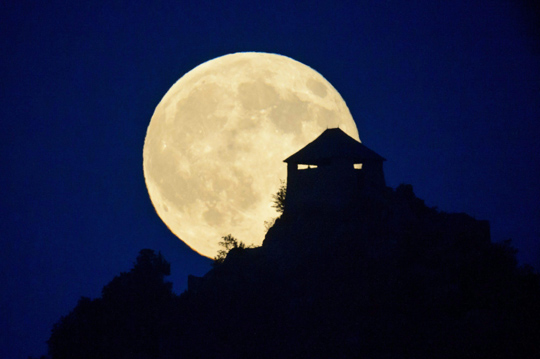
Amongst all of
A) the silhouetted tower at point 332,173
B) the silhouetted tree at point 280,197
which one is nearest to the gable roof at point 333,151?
the silhouetted tower at point 332,173

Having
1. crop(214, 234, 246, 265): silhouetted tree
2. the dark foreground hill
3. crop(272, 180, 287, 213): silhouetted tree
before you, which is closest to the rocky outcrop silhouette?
the dark foreground hill

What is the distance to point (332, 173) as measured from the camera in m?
40.8

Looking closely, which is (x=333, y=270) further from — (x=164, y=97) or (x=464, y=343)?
(x=164, y=97)

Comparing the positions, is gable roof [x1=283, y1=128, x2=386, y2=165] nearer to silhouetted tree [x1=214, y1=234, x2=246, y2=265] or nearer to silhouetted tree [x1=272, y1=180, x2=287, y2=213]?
silhouetted tree [x1=272, y1=180, x2=287, y2=213]

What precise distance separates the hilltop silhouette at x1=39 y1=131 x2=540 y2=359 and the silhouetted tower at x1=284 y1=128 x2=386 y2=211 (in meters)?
0.09

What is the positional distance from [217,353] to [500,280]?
62.7ft

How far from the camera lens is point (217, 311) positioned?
38.4 meters

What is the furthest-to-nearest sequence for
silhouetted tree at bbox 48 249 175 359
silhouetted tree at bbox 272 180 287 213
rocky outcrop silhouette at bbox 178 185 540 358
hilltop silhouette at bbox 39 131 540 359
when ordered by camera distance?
silhouetted tree at bbox 272 180 287 213, silhouetted tree at bbox 48 249 175 359, hilltop silhouette at bbox 39 131 540 359, rocky outcrop silhouette at bbox 178 185 540 358

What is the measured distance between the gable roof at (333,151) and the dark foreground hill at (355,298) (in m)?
3.30

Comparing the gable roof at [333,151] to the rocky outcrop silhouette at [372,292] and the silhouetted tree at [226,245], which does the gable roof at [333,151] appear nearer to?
the rocky outcrop silhouette at [372,292]

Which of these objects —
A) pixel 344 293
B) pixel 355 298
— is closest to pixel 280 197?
pixel 344 293

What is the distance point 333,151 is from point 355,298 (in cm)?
1162

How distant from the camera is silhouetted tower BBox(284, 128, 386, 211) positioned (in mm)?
40688

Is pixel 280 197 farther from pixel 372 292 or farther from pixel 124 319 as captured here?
pixel 124 319
